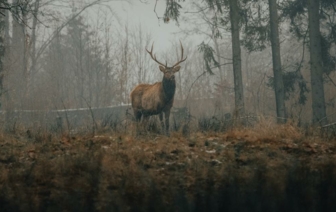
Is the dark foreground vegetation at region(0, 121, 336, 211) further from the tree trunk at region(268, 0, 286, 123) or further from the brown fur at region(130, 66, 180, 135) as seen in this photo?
the tree trunk at region(268, 0, 286, 123)


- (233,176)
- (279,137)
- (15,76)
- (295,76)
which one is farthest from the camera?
(15,76)

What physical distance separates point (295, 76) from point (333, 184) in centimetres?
1468

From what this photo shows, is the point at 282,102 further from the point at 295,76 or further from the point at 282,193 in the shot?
the point at 282,193

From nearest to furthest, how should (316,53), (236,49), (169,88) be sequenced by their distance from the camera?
(169,88) < (316,53) < (236,49)

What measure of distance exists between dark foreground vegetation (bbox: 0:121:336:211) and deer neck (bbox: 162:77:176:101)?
7898 mm

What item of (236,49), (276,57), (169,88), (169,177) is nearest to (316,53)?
(276,57)

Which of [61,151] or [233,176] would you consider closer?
[233,176]

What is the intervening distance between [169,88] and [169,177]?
9730 millimetres

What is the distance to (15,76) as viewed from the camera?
4194cm

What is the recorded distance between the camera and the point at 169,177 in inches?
235

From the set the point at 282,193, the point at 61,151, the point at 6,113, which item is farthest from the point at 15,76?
the point at 282,193

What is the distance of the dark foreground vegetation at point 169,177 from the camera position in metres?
5.41

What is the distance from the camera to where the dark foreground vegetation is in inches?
213

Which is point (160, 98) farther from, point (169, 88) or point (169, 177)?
point (169, 177)
